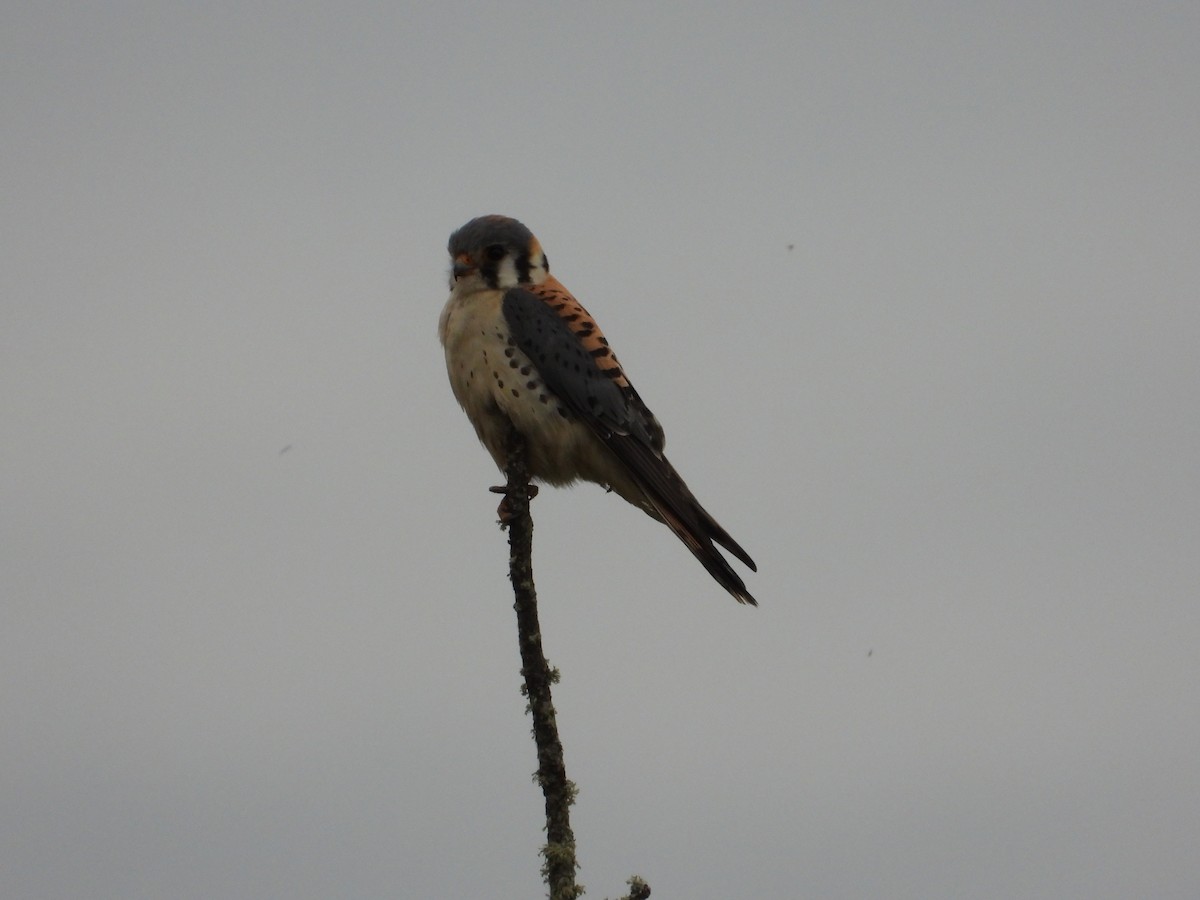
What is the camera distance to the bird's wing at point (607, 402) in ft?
27.2

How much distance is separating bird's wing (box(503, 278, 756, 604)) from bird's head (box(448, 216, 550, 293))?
167mm

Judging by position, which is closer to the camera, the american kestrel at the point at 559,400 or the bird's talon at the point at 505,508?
the bird's talon at the point at 505,508

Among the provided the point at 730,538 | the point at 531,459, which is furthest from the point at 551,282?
the point at 730,538

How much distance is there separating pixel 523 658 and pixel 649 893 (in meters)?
1.13

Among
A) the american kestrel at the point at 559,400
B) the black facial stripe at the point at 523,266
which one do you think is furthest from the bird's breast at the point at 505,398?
the black facial stripe at the point at 523,266

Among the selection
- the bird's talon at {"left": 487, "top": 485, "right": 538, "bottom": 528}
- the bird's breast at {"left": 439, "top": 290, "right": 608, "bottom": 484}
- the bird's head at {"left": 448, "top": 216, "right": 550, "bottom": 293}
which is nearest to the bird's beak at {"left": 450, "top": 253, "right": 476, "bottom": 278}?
the bird's head at {"left": 448, "top": 216, "right": 550, "bottom": 293}

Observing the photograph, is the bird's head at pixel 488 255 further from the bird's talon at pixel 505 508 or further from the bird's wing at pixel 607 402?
the bird's talon at pixel 505 508

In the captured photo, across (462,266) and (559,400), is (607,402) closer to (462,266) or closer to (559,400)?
(559,400)

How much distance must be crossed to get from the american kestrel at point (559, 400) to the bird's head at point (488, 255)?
0.01 m

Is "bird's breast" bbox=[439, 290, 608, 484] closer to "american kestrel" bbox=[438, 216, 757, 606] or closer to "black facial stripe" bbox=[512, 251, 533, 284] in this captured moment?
"american kestrel" bbox=[438, 216, 757, 606]

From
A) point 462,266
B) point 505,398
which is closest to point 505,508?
point 505,398

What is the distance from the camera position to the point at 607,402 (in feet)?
27.7

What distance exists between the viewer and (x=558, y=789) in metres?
6.04

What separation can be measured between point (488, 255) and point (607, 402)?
1097 millimetres
